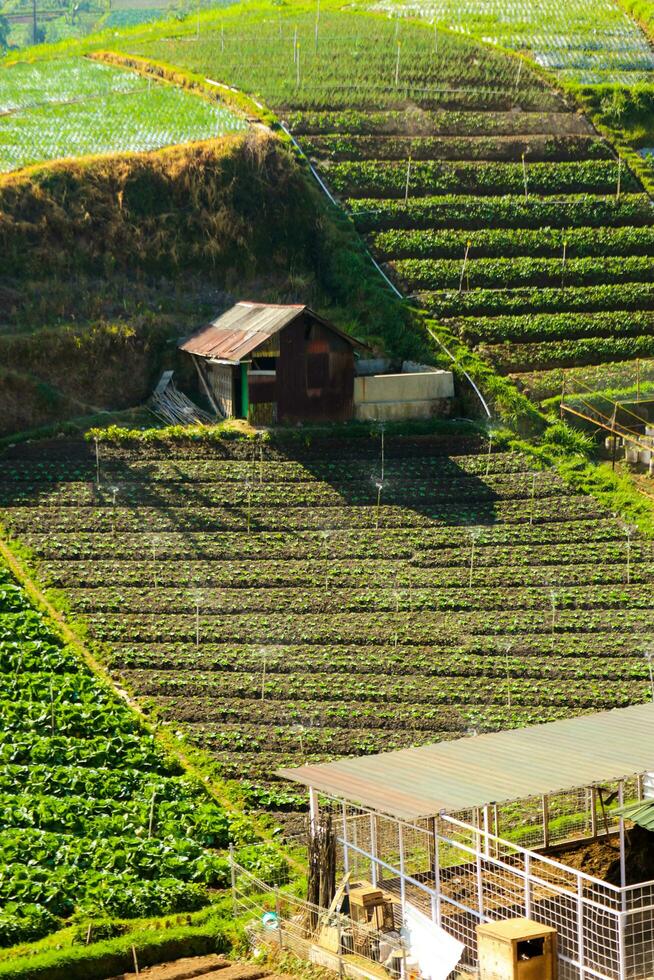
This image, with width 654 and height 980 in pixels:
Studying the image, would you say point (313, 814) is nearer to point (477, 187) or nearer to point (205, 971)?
point (205, 971)

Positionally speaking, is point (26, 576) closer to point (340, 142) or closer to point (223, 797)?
point (223, 797)

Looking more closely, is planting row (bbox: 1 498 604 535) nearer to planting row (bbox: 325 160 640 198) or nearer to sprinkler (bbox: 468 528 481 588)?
sprinkler (bbox: 468 528 481 588)

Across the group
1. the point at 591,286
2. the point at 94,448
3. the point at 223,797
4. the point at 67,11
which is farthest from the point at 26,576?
the point at 67,11

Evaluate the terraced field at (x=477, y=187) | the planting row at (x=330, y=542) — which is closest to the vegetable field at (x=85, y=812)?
the planting row at (x=330, y=542)

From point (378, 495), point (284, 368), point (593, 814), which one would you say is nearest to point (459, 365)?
point (284, 368)

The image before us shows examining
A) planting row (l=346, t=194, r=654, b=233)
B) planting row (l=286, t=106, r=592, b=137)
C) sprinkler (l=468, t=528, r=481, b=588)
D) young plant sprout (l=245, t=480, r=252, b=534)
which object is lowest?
sprinkler (l=468, t=528, r=481, b=588)

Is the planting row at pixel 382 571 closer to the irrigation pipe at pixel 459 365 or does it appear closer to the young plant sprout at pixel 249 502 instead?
the young plant sprout at pixel 249 502

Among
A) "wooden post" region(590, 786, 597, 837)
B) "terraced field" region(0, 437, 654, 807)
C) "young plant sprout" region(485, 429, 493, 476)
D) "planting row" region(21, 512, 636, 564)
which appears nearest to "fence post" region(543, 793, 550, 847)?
"wooden post" region(590, 786, 597, 837)
